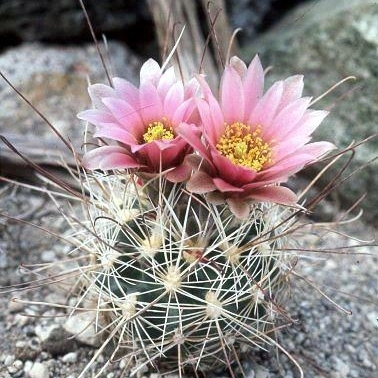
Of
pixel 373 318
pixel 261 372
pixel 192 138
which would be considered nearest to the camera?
pixel 192 138

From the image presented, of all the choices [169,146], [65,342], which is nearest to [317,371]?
[65,342]

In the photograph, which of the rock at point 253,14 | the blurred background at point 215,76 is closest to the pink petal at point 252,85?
the blurred background at point 215,76

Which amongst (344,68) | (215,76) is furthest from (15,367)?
(344,68)

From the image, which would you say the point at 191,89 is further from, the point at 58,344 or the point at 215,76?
the point at 215,76

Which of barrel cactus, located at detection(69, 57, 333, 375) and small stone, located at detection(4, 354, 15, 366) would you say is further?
small stone, located at detection(4, 354, 15, 366)

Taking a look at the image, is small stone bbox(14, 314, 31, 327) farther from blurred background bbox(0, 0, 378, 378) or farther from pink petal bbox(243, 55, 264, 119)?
pink petal bbox(243, 55, 264, 119)

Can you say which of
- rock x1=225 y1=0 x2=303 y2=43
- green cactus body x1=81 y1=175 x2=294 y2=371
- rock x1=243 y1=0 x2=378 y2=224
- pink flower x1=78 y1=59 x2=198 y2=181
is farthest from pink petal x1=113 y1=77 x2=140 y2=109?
rock x1=225 y1=0 x2=303 y2=43
